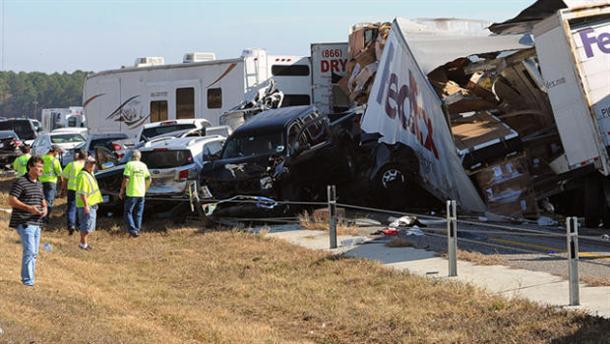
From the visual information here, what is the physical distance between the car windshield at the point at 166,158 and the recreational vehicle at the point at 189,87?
8.41 metres

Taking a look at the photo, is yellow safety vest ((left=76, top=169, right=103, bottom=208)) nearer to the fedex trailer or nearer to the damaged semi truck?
the damaged semi truck

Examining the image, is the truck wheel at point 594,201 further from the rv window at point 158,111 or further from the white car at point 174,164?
the rv window at point 158,111

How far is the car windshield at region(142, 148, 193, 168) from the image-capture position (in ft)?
64.4

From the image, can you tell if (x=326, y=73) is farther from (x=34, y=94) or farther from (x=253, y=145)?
(x=34, y=94)

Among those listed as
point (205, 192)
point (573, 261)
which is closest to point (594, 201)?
point (205, 192)

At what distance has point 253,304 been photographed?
1146 centimetres

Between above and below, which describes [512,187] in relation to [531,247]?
above

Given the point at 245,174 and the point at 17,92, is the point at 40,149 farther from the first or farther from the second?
the point at 17,92

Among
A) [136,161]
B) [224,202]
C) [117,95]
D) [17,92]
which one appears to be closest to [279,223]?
[224,202]

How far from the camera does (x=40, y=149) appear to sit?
3334cm

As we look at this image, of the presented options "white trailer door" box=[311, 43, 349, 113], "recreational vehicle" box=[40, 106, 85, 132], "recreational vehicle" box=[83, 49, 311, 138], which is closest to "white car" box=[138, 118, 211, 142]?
"recreational vehicle" box=[83, 49, 311, 138]

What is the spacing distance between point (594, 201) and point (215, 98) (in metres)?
14.8

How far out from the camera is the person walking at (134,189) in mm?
17859

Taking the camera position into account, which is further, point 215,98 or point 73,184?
point 215,98
